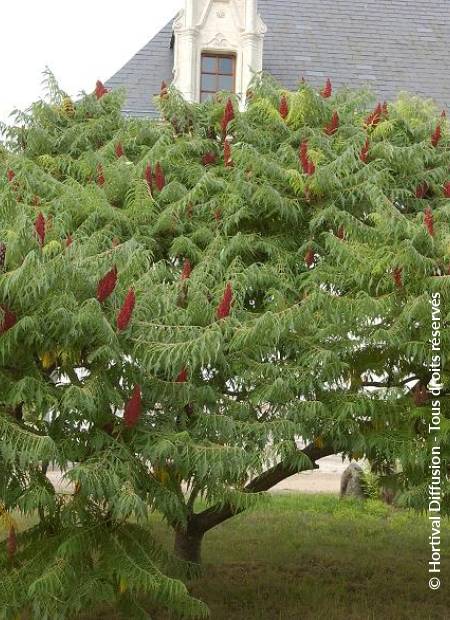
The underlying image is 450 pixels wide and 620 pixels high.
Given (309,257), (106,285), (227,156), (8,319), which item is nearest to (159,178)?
(227,156)

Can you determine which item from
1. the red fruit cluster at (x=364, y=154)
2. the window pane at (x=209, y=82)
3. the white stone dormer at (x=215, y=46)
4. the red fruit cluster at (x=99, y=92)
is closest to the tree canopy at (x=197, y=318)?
the red fruit cluster at (x=364, y=154)

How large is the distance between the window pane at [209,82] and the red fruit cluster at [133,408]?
47.0 ft

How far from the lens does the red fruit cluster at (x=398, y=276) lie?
7.43 meters

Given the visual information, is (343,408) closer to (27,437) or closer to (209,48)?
(27,437)

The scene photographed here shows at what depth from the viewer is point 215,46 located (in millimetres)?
19375

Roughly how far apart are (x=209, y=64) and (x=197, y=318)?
13919mm

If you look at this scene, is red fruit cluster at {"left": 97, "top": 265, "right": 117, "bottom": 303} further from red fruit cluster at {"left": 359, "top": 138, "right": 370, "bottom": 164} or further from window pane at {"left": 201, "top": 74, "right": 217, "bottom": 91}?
window pane at {"left": 201, "top": 74, "right": 217, "bottom": 91}

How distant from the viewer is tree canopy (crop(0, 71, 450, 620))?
5996mm

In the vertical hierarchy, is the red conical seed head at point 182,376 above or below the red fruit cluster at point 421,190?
below

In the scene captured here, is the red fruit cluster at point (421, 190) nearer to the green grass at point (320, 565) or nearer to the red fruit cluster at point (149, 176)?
the red fruit cluster at point (149, 176)

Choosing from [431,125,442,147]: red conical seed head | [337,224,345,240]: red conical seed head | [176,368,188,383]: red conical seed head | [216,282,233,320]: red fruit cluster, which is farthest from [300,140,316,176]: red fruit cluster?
[176,368,188,383]: red conical seed head

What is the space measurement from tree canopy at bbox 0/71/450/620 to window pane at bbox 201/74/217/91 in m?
8.51

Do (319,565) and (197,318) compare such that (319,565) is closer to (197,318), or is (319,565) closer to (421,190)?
(421,190)

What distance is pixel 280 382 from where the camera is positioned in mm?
7043
